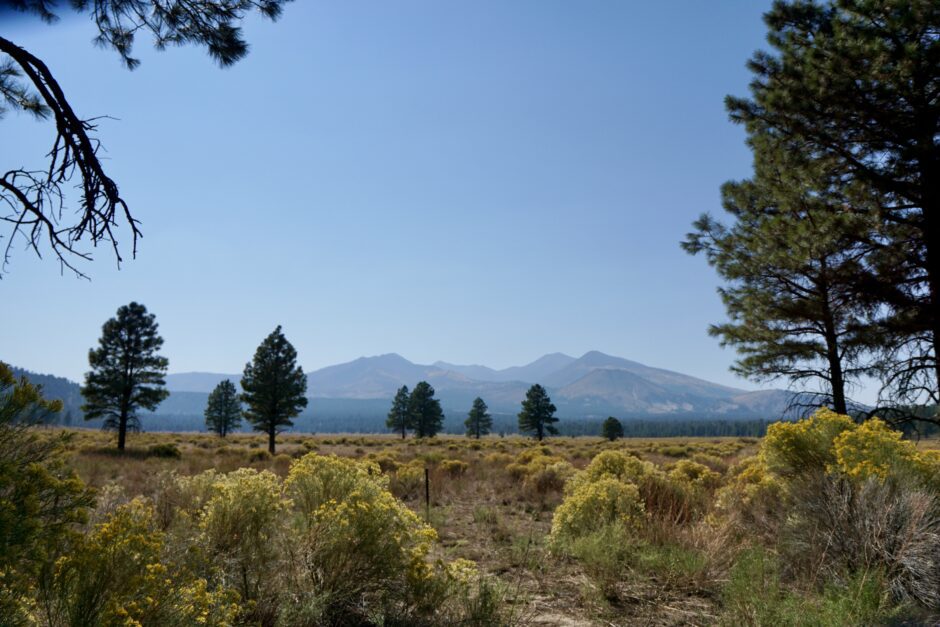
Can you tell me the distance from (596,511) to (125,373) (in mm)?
34052

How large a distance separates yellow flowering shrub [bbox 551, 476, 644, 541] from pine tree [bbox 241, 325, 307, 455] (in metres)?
33.5

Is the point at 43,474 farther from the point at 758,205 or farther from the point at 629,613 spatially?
the point at 758,205

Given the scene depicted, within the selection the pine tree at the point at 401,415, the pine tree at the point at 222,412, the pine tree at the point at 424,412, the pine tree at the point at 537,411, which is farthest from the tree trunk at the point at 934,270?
the pine tree at the point at 222,412

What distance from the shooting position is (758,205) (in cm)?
1147

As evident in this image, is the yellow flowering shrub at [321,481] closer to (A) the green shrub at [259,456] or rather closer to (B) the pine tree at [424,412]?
(A) the green shrub at [259,456]

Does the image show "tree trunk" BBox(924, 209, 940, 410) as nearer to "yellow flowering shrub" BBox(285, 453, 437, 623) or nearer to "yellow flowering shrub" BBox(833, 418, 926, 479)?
"yellow flowering shrub" BBox(833, 418, 926, 479)

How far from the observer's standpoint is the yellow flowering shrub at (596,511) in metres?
6.84

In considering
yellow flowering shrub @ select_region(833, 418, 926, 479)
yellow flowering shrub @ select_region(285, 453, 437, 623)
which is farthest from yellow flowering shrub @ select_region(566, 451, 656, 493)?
yellow flowering shrub @ select_region(285, 453, 437, 623)

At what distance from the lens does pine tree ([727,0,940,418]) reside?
829cm

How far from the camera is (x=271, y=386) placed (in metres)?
38.0

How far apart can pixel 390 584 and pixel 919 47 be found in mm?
10982

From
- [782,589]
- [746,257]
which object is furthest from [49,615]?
[746,257]

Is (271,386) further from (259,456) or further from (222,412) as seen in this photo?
(222,412)

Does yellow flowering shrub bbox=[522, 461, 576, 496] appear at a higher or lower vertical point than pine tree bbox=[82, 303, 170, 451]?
lower
